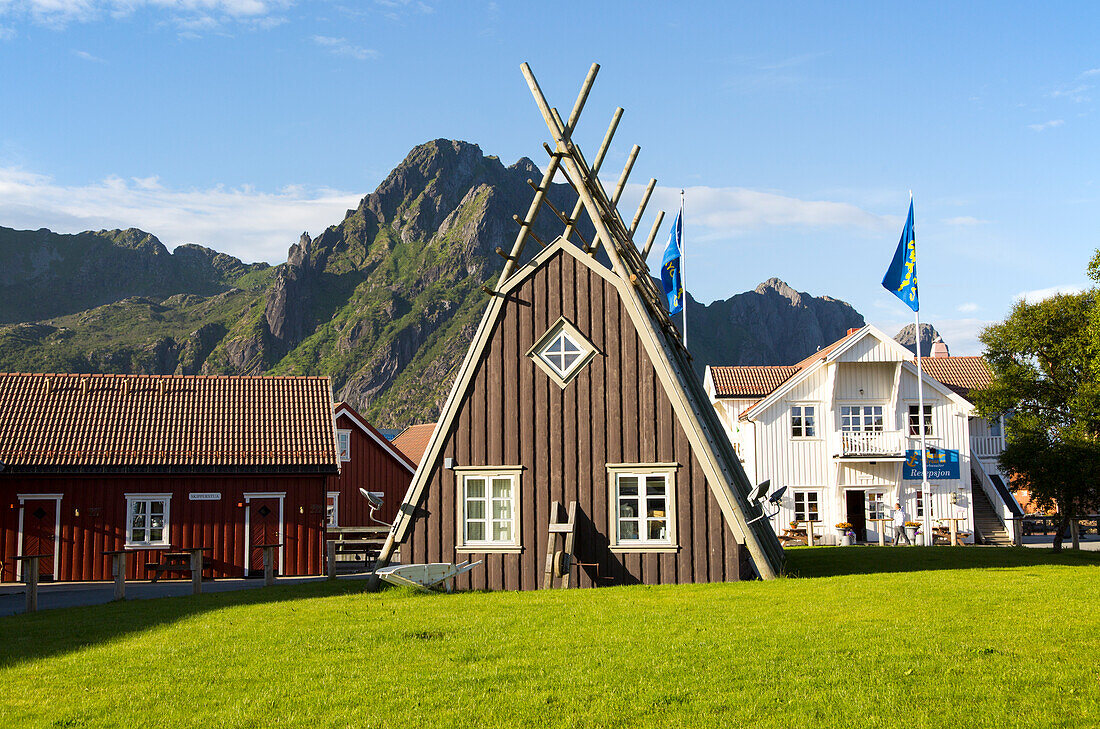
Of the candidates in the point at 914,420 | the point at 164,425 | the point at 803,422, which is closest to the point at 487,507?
the point at 164,425

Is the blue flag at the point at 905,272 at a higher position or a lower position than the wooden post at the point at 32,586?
higher

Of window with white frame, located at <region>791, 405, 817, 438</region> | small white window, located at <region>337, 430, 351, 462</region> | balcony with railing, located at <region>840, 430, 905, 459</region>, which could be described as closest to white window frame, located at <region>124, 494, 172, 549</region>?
small white window, located at <region>337, 430, 351, 462</region>

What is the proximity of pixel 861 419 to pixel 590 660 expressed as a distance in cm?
3468

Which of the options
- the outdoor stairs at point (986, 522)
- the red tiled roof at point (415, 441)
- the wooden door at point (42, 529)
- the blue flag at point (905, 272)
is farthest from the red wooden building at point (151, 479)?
the outdoor stairs at point (986, 522)

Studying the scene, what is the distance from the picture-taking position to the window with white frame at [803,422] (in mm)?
42750

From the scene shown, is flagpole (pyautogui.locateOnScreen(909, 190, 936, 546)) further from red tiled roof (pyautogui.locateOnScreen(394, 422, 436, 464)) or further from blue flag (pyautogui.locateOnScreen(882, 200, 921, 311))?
red tiled roof (pyautogui.locateOnScreen(394, 422, 436, 464))

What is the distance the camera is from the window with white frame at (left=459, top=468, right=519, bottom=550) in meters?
19.2

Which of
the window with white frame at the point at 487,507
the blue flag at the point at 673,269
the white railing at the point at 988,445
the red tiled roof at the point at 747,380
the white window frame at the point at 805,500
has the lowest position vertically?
the white window frame at the point at 805,500

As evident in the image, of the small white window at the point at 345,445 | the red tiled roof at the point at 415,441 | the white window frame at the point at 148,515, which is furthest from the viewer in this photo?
the red tiled roof at the point at 415,441

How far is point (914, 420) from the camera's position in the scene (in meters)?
42.4

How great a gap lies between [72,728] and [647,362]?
41.6ft

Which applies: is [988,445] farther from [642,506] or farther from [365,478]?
[642,506]

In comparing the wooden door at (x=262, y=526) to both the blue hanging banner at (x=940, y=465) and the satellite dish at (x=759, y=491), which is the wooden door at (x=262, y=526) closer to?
the satellite dish at (x=759, y=491)

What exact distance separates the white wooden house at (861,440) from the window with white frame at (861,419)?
0.04 m
